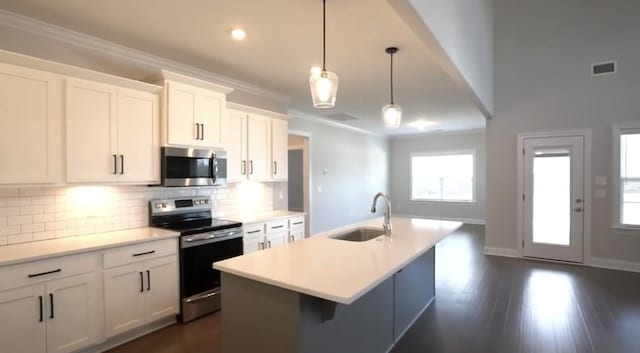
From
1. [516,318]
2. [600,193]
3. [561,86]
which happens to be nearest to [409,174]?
[561,86]

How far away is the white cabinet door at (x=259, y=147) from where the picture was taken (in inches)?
163

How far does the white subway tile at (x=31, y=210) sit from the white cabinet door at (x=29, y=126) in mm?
363

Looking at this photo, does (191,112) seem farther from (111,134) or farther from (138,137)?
(111,134)

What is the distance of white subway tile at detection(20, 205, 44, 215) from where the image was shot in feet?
8.34

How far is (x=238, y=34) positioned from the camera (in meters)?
2.80

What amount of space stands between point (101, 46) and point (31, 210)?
156 centimetres

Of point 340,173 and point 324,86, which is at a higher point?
point 324,86

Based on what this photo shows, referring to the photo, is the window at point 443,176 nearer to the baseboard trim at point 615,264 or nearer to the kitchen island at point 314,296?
the baseboard trim at point 615,264

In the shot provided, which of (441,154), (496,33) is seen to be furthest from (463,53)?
(441,154)

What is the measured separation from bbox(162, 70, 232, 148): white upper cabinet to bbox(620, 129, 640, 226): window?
5.51 meters

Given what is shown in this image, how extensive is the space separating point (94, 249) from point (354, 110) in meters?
4.59

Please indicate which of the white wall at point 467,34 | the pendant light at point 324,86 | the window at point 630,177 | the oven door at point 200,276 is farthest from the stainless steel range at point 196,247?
the window at point 630,177

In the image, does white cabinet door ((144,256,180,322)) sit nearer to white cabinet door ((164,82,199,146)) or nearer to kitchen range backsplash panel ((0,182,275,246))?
kitchen range backsplash panel ((0,182,275,246))

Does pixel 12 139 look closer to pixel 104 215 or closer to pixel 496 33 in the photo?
pixel 104 215
